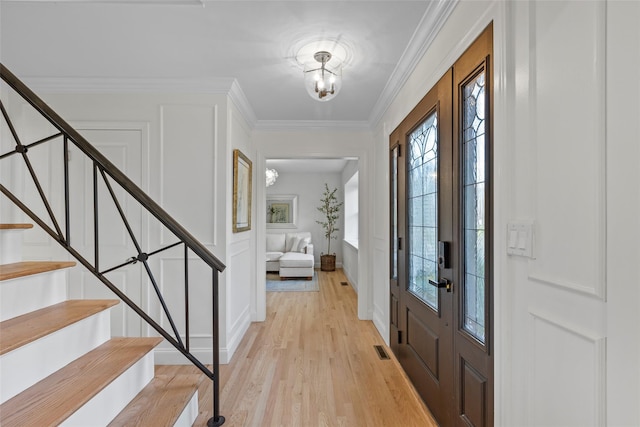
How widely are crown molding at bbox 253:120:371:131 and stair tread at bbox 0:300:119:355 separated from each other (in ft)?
8.52

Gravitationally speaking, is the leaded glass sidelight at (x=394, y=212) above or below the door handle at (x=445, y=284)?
above

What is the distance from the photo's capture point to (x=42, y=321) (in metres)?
1.37

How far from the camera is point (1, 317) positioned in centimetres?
135

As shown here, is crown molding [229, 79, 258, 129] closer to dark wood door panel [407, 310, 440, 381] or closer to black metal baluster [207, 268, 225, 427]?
black metal baluster [207, 268, 225, 427]

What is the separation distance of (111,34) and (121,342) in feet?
6.04

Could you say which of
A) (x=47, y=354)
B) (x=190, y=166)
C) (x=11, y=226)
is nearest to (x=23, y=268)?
(x=11, y=226)

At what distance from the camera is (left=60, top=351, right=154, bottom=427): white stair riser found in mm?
1178

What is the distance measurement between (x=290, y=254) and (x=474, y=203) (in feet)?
18.6

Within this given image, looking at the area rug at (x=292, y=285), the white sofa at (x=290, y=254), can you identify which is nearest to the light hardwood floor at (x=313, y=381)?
the area rug at (x=292, y=285)
